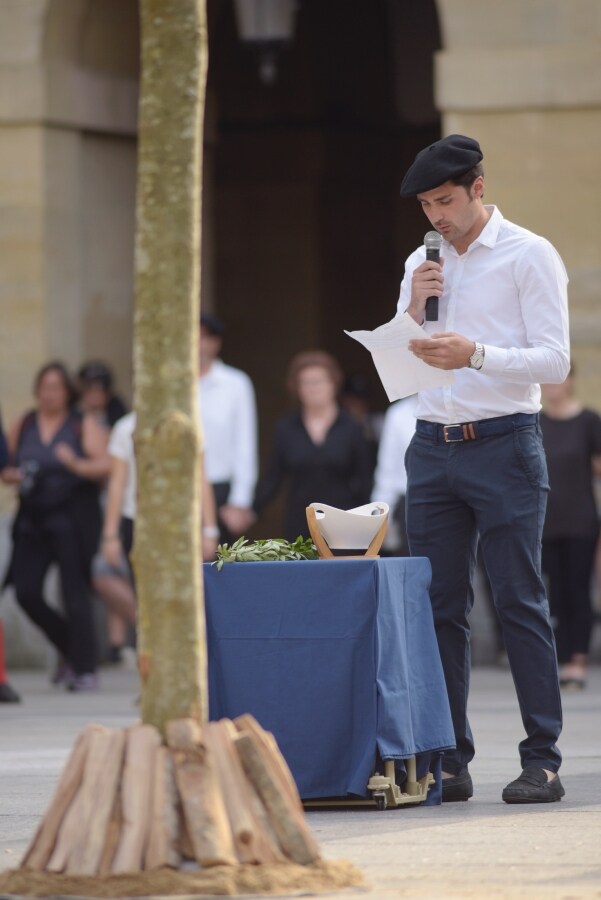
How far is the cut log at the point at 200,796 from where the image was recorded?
15.5ft

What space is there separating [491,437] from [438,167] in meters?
0.86

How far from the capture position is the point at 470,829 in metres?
5.89

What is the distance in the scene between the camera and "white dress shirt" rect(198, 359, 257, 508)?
37.6 feet

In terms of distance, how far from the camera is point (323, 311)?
19172mm

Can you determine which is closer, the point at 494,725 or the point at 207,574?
the point at 207,574

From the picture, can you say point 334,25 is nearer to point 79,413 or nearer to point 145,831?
point 79,413

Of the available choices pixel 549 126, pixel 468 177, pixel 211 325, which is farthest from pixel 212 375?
pixel 468 177

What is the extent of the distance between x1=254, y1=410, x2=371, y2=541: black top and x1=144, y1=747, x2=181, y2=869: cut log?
22.4 ft

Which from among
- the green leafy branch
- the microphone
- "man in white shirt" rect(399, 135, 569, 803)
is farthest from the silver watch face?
the green leafy branch

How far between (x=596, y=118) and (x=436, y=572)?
663cm

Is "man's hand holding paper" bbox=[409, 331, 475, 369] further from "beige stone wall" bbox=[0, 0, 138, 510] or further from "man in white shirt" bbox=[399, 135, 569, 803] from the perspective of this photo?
"beige stone wall" bbox=[0, 0, 138, 510]

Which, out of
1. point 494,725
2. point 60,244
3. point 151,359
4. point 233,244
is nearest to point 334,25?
point 233,244

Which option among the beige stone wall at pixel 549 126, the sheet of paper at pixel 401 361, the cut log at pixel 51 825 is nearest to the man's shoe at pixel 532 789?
the sheet of paper at pixel 401 361

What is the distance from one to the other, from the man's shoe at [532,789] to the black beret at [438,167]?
1837 mm
